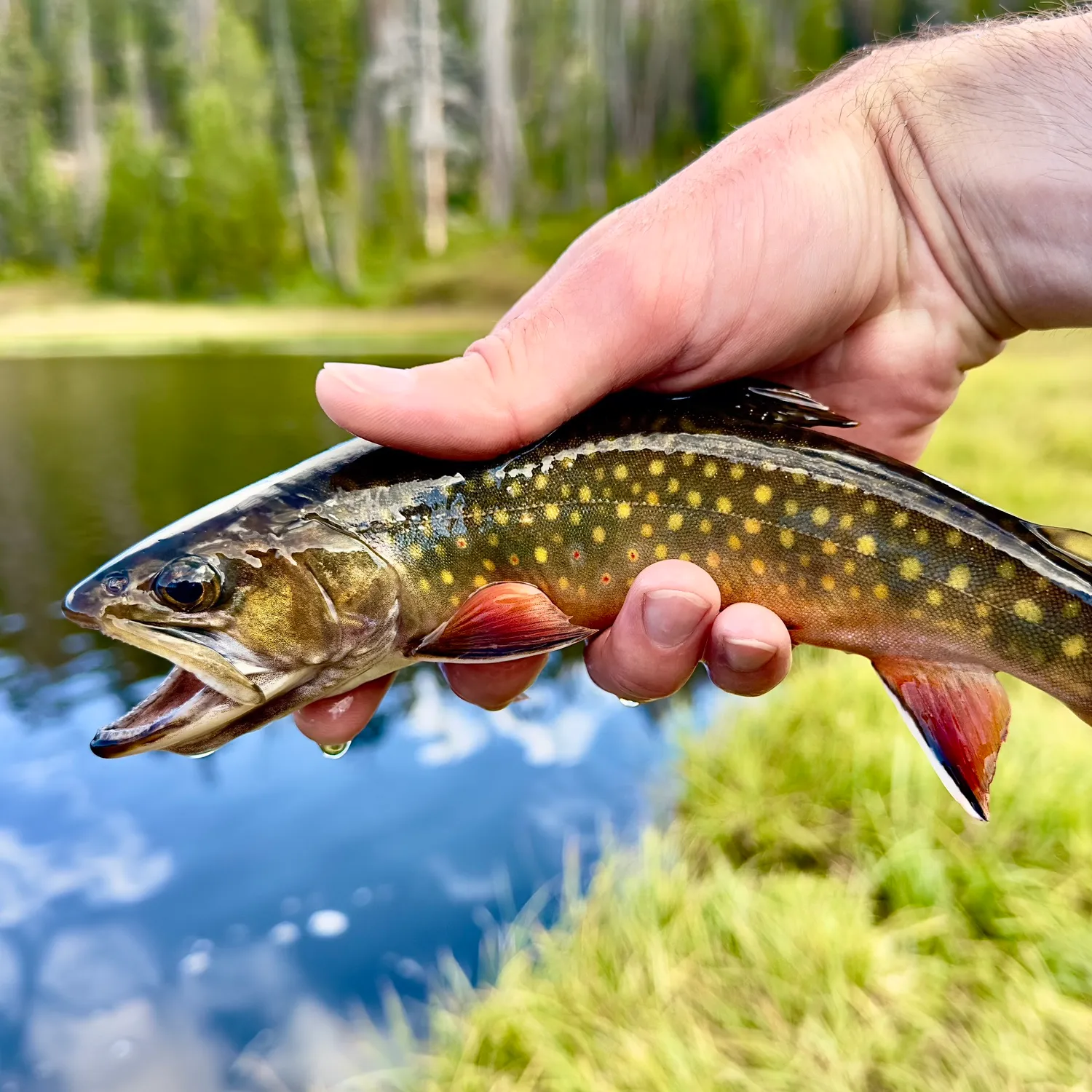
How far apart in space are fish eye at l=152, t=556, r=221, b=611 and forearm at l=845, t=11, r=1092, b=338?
7.64 ft

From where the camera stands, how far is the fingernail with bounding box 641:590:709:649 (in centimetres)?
211

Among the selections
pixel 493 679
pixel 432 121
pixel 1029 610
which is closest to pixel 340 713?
pixel 493 679

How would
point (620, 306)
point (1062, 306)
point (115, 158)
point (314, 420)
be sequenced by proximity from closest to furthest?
point (620, 306) < point (1062, 306) < point (314, 420) < point (115, 158)

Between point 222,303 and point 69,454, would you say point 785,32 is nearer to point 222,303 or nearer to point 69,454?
point 222,303

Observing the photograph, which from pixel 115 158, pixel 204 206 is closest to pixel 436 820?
pixel 204 206

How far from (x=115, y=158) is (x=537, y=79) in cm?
1968

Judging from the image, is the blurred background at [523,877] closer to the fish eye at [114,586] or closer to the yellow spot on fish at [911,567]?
the yellow spot on fish at [911,567]

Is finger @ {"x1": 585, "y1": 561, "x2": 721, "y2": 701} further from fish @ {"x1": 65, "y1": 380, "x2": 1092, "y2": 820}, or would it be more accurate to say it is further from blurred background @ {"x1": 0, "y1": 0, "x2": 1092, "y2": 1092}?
blurred background @ {"x1": 0, "y1": 0, "x2": 1092, "y2": 1092}

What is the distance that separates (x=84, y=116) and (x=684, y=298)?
47291 mm

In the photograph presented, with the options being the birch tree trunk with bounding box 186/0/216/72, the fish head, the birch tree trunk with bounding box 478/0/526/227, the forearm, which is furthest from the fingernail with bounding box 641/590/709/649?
the birch tree trunk with bounding box 186/0/216/72

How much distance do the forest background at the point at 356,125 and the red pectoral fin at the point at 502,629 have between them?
30070 mm

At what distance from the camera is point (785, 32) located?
1540 inches

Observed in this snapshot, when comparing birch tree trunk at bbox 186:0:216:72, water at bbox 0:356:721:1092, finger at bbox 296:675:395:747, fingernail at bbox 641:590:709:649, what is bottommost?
water at bbox 0:356:721:1092

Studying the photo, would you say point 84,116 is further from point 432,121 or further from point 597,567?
point 597,567
